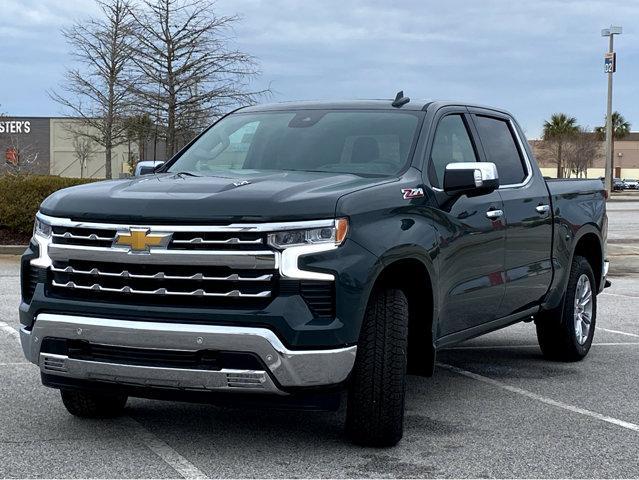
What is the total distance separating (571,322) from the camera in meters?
8.15

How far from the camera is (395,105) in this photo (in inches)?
265

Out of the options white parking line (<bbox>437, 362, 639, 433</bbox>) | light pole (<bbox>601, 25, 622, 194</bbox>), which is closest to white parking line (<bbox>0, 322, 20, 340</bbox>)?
white parking line (<bbox>437, 362, 639, 433</bbox>)

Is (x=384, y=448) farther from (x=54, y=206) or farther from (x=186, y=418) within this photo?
(x=54, y=206)

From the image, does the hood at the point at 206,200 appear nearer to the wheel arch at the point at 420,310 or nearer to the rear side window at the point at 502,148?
the wheel arch at the point at 420,310

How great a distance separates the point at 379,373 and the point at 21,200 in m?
16.2

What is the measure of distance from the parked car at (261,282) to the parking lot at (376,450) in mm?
274

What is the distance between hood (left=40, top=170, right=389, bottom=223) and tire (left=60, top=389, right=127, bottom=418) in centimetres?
115

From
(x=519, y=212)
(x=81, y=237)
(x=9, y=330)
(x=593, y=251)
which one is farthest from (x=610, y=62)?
(x=81, y=237)

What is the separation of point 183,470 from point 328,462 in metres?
0.71

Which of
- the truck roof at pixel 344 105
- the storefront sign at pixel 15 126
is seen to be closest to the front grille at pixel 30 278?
the truck roof at pixel 344 105

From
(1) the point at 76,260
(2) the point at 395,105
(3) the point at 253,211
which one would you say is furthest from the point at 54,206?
(2) the point at 395,105

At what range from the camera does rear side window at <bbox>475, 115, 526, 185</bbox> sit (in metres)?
7.32

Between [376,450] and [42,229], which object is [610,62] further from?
[42,229]

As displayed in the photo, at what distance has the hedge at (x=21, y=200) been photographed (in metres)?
20.0
